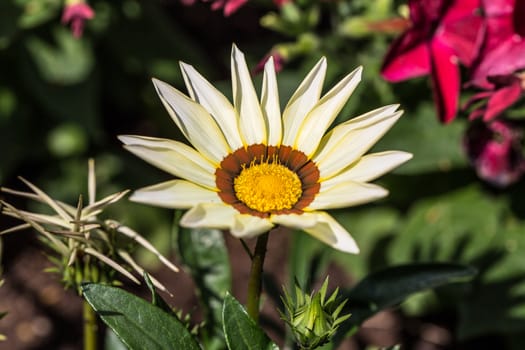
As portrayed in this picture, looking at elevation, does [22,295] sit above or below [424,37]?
below

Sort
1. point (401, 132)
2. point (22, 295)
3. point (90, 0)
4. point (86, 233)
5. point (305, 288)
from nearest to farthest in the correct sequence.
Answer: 1. point (86, 233)
2. point (305, 288)
3. point (401, 132)
4. point (90, 0)
5. point (22, 295)

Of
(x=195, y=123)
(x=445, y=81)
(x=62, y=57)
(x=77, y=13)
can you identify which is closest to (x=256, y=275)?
(x=195, y=123)

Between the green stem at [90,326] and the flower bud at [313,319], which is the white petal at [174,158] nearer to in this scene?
the flower bud at [313,319]

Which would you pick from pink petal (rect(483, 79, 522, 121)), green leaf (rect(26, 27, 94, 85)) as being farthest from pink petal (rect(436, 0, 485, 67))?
green leaf (rect(26, 27, 94, 85))

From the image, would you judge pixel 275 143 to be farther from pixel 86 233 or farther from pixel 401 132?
pixel 401 132

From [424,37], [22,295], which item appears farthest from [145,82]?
[424,37]

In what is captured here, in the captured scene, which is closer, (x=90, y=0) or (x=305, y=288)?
(x=305, y=288)

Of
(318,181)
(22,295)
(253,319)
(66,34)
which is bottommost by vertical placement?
(22,295)
